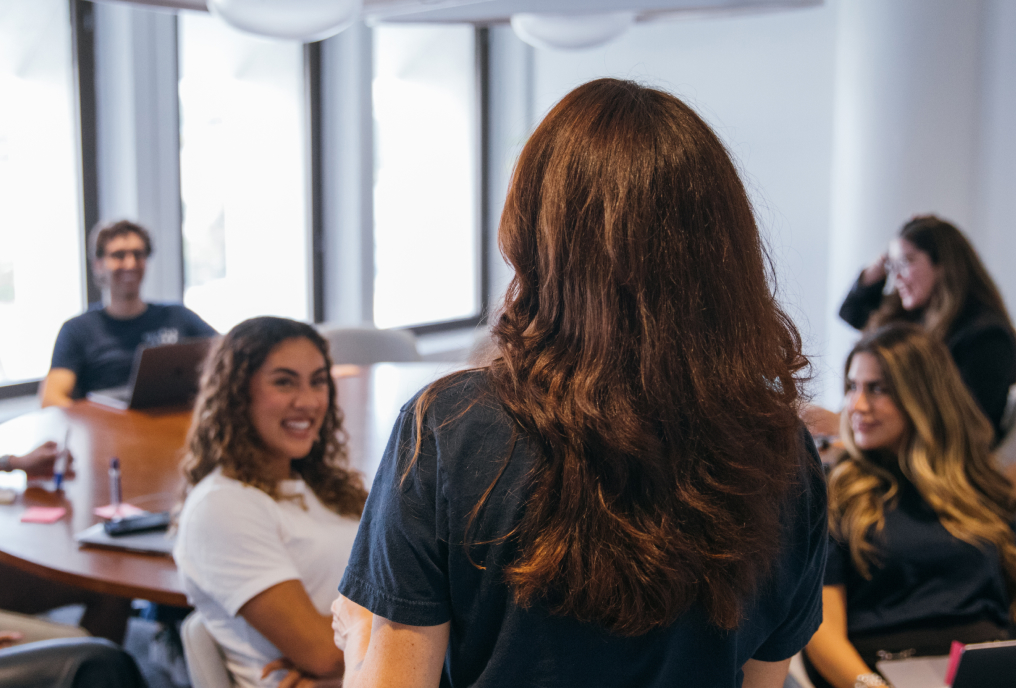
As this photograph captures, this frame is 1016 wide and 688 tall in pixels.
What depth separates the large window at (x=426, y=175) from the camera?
620cm

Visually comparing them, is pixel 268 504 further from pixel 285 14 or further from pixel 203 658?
pixel 285 14

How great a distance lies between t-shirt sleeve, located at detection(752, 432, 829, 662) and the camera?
938 millimetres

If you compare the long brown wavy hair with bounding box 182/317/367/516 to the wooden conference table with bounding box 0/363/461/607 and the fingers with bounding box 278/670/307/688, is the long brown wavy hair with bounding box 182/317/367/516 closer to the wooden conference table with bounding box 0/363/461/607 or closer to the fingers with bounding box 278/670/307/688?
the wooden conference table with bounding box 0/363/461/607

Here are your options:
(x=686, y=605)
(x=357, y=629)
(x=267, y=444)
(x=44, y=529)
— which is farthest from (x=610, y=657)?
(x=44, y=529)

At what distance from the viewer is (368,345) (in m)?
4.43

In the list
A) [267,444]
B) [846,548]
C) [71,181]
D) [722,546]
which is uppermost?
[71,181]

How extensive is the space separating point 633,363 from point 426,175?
5.94 meters

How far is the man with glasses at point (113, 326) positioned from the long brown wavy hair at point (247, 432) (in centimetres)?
200

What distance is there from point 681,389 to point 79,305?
459 cm

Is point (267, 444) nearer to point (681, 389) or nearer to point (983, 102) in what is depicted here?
point (681, 389)

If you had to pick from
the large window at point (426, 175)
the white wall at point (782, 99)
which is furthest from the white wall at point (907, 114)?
the large window at point (426, 175)

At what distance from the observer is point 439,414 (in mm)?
834

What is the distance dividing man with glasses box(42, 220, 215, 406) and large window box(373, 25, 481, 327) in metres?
2.30

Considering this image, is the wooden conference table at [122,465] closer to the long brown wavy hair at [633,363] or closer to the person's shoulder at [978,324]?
the long brown wavy hair at [633,363]
